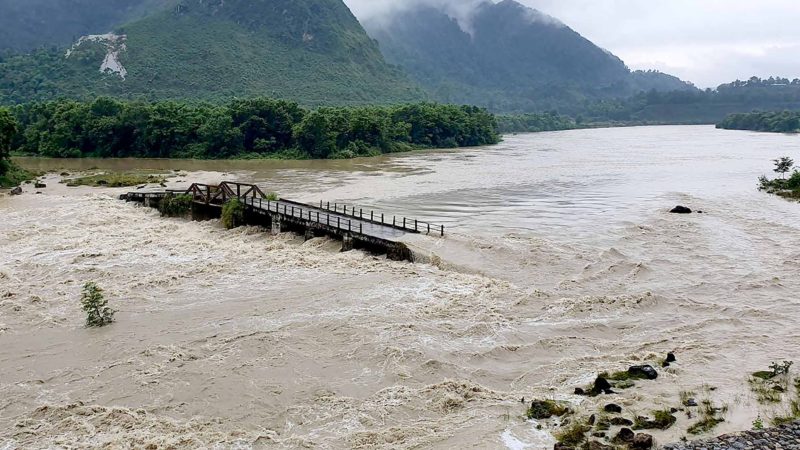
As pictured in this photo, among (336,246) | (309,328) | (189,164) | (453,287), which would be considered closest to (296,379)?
(309,328)

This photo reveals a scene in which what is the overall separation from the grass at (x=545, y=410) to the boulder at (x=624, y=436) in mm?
1432

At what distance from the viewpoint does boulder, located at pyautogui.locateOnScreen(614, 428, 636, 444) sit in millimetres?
12047

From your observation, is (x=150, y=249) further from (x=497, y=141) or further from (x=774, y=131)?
(x=774, y=131)

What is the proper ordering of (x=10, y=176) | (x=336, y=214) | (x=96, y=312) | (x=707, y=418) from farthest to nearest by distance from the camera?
(x=10, y=176) < (x=336, y=214) < (x=96, y=312) < (x=707, y=418)

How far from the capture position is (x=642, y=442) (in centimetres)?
1181

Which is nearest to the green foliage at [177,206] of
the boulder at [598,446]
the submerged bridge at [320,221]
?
the submerged bridge at [320,221]

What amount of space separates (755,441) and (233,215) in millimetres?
30052

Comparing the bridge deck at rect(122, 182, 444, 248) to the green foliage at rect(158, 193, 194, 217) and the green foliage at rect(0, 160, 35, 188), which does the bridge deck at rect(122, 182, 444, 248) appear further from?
Result: the green foliage at rect(0, 160, 35, 188)

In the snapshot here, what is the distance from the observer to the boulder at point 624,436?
12047mm

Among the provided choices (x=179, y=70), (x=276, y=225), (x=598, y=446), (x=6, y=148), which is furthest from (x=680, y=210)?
(x=179, y=70)

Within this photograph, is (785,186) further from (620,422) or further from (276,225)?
(620,422)

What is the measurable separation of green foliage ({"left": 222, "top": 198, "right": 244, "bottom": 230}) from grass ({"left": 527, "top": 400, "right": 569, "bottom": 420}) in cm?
2617

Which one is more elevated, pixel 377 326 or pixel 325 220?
pixel 325 220

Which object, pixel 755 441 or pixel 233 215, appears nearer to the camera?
pixel 755 441
